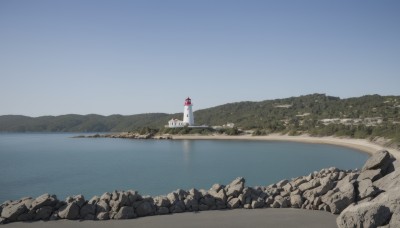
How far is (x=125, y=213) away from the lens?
37.4ft

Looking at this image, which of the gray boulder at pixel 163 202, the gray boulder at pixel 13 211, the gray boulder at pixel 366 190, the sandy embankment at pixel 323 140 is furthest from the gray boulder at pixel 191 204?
the sandy embankment at pixel 323 140

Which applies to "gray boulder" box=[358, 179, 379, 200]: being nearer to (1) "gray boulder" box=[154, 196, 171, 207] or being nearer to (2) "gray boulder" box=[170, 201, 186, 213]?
(2) "gray boulder" box=[170, 201, 186, 213]

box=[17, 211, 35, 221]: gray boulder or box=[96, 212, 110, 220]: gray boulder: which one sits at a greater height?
box=[17, 211, 35, 221]: gray boulder

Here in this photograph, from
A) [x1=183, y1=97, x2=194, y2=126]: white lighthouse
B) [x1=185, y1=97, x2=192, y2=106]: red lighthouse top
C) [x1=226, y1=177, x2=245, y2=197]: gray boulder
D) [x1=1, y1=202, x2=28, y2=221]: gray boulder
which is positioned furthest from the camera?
[x1=183, y1=97, x2=194, y2=126]: white lighthouse

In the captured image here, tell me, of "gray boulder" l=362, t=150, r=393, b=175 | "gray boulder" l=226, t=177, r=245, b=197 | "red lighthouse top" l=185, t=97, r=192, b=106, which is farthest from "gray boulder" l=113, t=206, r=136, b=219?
"red lighthouse top" l=185, t=97, r=192, b=106

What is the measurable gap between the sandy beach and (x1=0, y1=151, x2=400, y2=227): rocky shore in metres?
0.34

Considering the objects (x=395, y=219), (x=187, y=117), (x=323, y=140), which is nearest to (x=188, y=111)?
(x=187, y=117)

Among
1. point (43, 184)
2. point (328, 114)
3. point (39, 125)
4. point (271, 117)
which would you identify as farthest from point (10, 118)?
point (43, 184)

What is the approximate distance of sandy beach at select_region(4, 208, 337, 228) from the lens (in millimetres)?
10727

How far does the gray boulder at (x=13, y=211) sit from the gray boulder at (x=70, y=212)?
1089 millimetres

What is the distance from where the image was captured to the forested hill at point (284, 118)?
2469 inches

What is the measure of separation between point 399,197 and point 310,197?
326 centimetres

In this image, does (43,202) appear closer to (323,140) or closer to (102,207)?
(102,207)

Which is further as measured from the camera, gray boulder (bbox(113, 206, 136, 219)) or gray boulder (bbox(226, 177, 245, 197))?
gray boulder (bbox(226, 177, 245, 197))
